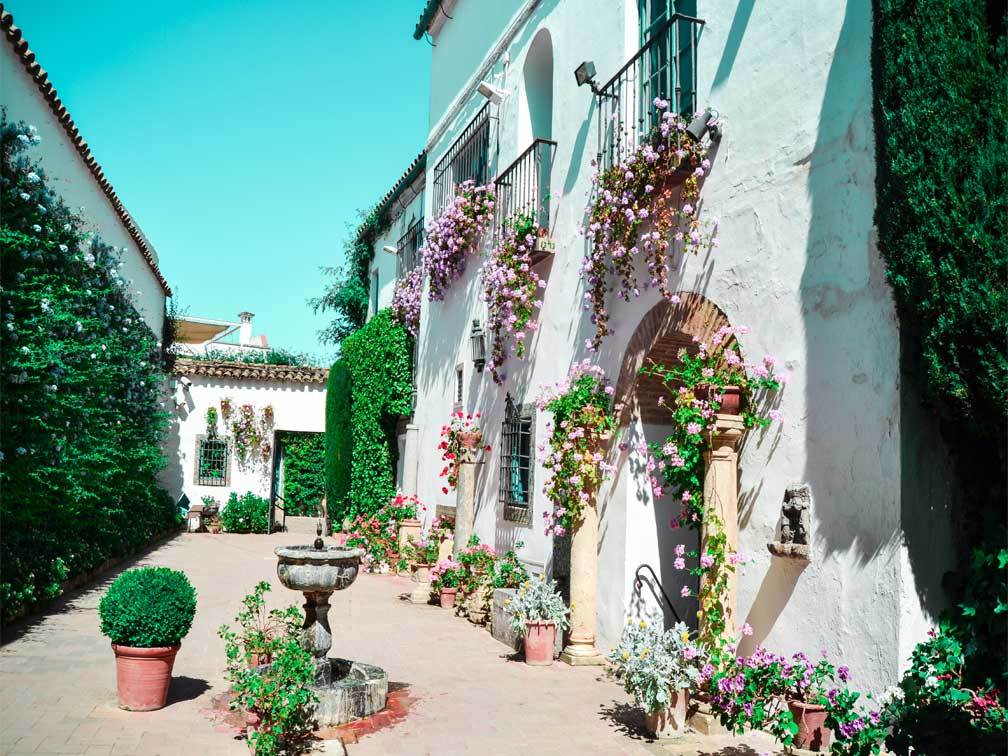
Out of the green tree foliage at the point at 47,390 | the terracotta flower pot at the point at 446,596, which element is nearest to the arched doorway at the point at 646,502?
the terracotta flower pot at the point at 446,596

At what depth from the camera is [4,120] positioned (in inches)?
323

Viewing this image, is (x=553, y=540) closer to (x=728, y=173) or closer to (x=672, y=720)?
(x=672, y=720)

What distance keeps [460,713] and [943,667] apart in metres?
3.18

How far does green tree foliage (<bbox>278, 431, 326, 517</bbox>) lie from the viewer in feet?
75.8

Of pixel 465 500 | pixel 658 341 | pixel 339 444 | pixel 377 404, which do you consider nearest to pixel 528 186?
pixel 658 341

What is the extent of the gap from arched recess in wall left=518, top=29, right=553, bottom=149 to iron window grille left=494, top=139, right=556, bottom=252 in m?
0.36

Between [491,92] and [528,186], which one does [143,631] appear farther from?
[491,92]

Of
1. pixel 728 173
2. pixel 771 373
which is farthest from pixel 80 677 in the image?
pixel 728 173

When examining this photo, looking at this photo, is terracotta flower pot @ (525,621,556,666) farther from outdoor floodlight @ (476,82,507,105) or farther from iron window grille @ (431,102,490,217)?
outdoor floodlight @ (476,82,507,105)

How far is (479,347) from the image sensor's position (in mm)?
10734

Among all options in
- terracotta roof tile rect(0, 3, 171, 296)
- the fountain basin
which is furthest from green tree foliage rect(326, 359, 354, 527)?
the fountain basin

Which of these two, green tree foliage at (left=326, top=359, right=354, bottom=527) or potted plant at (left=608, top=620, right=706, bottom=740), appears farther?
green tree foliage at (left=326, top=359, right=354, bottom=527)

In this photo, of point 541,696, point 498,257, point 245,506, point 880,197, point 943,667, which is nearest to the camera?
point 943,667

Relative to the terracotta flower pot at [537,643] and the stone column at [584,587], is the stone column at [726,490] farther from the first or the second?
the terracotta flower pot at [537,643]
